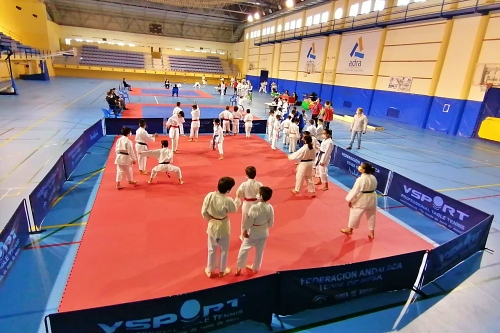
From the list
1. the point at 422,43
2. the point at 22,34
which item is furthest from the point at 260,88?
the point at 22,34

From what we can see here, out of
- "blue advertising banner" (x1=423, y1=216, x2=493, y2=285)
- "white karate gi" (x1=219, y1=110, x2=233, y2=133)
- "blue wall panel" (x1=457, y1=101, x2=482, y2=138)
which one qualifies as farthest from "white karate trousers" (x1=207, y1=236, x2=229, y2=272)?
"blue wall panel" (x1=457, y1=101, x2=482, y2=138)

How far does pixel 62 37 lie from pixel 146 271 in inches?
2093

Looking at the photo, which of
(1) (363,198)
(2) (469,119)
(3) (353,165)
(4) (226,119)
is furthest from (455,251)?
(2) (469,119)

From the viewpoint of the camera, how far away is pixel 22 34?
36156mm

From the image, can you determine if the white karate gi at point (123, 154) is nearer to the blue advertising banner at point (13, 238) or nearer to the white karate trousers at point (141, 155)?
the white karate trousers at point (141, 155)

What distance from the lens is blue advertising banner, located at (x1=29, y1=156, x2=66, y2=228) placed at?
6.21 meters

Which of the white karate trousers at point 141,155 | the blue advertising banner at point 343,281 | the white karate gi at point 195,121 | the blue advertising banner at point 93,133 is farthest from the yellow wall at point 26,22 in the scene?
the blue advertising banner at point 343,281

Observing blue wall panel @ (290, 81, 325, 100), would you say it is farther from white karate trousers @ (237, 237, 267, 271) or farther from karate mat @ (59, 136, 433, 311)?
white karate trousers @ (237, 237, 267, 271)

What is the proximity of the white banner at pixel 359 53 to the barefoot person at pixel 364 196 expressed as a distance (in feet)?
71.5

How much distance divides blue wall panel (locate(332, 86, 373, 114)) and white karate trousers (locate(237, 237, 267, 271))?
924 inches

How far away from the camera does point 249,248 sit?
487cm

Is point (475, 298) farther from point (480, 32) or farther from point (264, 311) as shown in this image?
point (480, 32)

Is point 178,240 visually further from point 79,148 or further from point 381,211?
point 79,148

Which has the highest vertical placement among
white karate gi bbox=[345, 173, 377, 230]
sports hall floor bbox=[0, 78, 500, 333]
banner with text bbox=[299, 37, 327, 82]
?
banner with text bbox=[299, 37, 327, 82]
